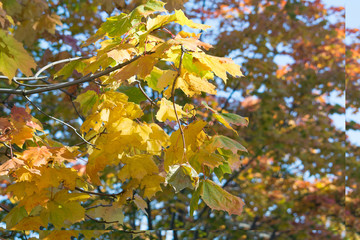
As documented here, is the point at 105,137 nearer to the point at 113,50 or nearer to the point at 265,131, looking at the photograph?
the point at 113,50

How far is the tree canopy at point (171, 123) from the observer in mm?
1342

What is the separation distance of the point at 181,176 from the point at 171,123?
513 millimetres

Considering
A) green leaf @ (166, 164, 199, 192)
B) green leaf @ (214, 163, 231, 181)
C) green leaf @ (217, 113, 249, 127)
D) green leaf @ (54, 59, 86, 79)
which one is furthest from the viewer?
green leaf @ (54, 59, 86, 79)

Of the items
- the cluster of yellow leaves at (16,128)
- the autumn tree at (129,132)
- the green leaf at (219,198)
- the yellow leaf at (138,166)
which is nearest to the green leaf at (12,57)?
the autumn tree at (129,132)

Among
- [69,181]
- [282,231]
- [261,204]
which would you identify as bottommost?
[282,231]

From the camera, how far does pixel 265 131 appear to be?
4465 mm

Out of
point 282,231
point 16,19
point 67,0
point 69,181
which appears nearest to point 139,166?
point 69,181

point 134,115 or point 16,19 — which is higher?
point 16,19

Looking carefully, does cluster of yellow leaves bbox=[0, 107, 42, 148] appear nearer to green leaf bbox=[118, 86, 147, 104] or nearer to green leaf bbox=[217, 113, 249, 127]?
green leaf bbox=[118, 86, 147, 104]

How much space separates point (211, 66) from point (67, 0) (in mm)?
3202

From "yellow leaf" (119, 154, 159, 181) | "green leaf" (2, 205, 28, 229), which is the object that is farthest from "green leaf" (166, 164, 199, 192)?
"green leaf" (2, 205, 28, 229)

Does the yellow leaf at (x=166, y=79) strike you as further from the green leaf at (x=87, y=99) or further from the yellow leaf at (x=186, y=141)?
the green leaf at (x=87, y=99)

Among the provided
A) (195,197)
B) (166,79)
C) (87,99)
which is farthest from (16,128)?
(195,197)

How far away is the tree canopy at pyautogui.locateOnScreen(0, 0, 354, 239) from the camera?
134cm
